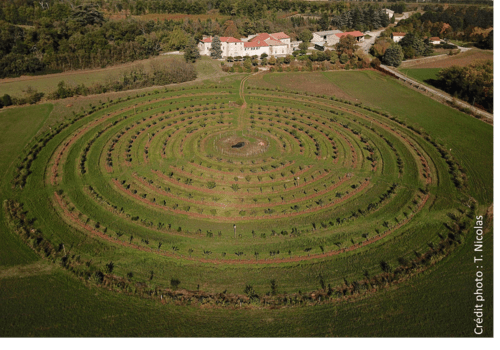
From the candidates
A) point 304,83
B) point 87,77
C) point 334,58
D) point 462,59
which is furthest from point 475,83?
point 87,77

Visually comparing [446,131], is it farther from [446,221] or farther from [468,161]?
[446,221]

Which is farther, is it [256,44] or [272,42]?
[272,42]

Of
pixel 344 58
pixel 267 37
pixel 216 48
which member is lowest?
pixel 344 58

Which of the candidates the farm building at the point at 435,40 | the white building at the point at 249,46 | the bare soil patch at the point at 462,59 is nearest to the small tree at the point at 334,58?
the white building at the point at 249,46

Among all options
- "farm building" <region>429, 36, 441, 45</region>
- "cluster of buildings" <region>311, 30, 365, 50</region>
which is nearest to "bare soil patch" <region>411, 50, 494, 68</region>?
"farm building" <region>429, 36, 441, 45</region>

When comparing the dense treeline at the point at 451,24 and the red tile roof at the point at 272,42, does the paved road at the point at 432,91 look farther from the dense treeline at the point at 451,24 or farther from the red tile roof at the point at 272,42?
the dense treeline at the point at 451,24

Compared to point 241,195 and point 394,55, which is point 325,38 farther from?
point 241,195

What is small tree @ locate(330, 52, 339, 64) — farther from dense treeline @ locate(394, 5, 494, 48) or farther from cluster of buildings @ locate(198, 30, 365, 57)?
dense treeline @ locate(394, 5, 494, 48)

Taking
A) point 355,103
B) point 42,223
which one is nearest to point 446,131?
point 355,103
